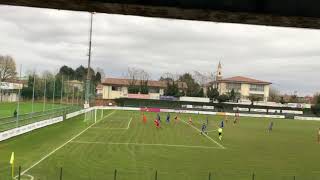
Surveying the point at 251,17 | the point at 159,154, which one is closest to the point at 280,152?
the point at 159,154

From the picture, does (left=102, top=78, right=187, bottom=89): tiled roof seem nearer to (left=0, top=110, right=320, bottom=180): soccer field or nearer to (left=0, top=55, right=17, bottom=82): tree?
(left=0, top=55, right=17, bottom=82): tree

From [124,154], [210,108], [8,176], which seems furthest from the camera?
[210,108]

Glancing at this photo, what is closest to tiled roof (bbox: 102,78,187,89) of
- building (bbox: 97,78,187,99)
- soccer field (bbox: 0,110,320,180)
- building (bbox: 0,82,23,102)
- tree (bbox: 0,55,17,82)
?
building (bbox: 97,78,187,99)

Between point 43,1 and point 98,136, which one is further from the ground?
point 43,1

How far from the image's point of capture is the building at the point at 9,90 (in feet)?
148

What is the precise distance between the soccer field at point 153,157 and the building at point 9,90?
4663mm

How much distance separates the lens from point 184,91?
18762cm

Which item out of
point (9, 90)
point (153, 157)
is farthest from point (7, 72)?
point (153, 157)

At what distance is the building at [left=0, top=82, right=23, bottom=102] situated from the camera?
4511cm

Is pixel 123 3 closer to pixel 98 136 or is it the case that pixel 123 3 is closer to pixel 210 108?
pixel 98 136

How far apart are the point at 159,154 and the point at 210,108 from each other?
324 feet

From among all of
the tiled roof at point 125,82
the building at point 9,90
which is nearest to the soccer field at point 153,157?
the building at point 9,90

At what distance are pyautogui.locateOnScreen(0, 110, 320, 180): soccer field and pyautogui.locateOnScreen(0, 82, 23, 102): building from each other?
4663mm

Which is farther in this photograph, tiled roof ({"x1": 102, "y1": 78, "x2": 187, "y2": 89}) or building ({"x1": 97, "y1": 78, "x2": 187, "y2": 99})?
tiled roof ({"x1": 102, "y1": 78, "x2": 187, "y2": 89})
